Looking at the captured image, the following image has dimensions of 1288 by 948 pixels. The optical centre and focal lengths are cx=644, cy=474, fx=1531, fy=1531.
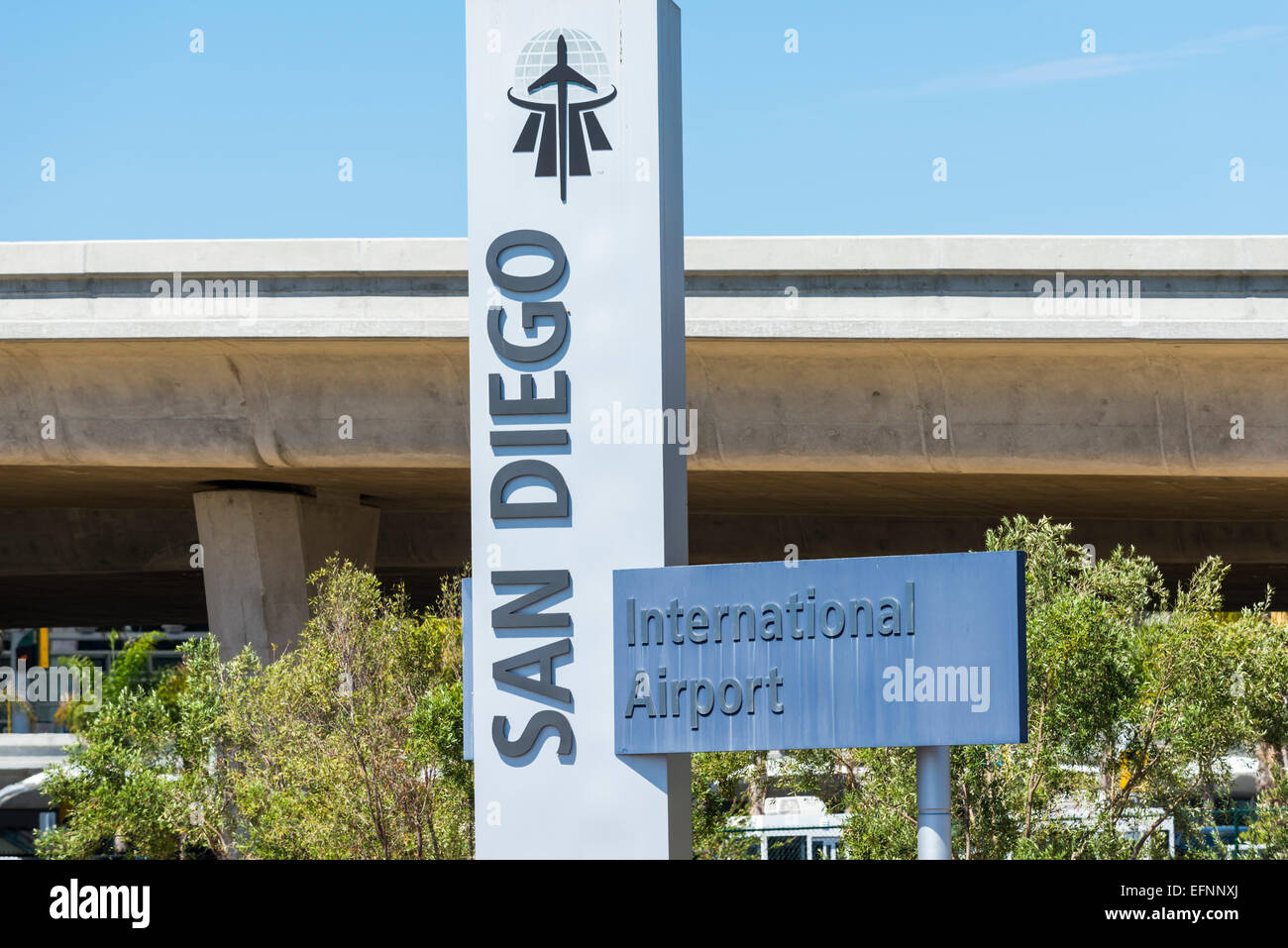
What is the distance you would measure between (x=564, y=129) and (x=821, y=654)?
4780 mm

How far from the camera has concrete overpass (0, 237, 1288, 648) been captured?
1888 centimetres

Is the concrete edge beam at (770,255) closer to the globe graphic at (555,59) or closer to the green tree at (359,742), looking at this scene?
the green tree at (359,742)

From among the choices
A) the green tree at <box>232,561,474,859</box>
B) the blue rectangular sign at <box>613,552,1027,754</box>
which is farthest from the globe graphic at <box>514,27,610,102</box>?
the green tree at <box>232,561,474,859</box>

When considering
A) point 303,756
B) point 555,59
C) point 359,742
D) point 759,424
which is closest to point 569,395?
point 555,59

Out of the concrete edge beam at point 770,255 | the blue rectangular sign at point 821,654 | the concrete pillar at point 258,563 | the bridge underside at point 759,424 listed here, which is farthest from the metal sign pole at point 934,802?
the concrete pillar at point 258,563

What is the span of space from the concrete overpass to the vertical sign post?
271 inches

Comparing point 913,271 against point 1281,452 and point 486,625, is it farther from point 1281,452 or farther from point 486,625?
point 486,625

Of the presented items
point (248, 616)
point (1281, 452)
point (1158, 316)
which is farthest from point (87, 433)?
point (1281, 452)

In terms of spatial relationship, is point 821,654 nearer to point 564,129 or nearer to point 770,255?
point 564,129

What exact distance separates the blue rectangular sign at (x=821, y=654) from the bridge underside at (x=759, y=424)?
8.38 m

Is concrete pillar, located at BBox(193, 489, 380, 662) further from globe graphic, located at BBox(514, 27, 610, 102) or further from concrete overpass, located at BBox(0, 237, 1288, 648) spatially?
globe graphic, located at BBox(514, 27, 610, 102)

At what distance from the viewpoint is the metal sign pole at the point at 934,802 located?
10680 millimetres

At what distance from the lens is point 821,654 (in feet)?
35.7
